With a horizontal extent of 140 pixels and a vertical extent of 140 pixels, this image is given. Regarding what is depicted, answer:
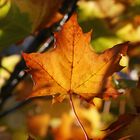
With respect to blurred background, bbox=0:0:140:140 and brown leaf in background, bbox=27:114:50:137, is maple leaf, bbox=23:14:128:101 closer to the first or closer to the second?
blurred background, bbox=0:0:140:140

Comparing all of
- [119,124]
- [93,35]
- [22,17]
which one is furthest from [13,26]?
[119,124]

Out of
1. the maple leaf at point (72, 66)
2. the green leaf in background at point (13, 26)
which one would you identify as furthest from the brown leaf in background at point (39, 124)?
the maple leaf at point (72, 66)

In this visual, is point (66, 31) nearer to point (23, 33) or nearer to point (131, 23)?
point (23, 33)

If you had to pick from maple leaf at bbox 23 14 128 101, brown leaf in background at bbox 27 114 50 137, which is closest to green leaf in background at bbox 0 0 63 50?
maple leaf at bbox 23 14 128 101

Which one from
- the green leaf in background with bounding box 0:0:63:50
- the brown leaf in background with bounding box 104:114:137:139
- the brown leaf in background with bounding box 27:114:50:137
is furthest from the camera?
the brown leaf in background with bounding box 27:114:50:137

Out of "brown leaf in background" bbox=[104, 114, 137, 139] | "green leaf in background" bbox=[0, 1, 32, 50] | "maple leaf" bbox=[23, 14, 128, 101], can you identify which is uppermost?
"green leaf in background" bbox=[0, 1, 32, 50]

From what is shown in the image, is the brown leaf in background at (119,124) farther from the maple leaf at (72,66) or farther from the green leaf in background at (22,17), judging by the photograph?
the green leaf in background at (22,17)

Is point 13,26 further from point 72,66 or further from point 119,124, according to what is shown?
point 119,124

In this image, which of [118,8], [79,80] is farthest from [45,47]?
[79,80]

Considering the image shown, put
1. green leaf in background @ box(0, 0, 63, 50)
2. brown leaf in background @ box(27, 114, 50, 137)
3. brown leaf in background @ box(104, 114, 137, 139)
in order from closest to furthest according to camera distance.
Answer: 1. brown leaf in background @ box(104, 114, 137, 139)
2. green leaf in background @ box(0, 0, 63, 50)
3. brown leaf in background @ box(27, 114, 50, 137)
